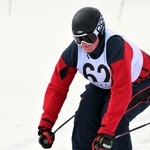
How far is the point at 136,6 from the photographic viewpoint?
14727mm

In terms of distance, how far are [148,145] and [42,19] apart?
8050 millimetres

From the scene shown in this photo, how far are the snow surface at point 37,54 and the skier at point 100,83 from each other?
1.21 metres

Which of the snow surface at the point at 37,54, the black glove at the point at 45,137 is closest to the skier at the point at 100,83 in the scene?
the black glove at the point at 45,137

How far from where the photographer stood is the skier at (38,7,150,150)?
3.21 m

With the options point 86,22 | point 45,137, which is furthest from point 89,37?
point 45,137

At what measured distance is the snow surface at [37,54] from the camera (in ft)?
16.8

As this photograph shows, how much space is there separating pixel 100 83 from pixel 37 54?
530 centimetres

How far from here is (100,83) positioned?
3521mm

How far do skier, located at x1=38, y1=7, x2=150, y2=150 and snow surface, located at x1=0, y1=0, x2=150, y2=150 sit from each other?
3.98 ft

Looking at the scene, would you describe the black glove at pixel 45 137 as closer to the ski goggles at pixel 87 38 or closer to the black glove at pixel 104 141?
the black glove at pixel 104 141

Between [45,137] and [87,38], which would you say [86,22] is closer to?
[87,38]

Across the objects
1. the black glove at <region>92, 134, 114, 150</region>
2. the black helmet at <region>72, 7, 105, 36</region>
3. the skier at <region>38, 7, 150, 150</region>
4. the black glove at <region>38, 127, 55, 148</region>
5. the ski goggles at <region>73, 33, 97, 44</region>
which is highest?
the black helmet at <region>72, 7, 105, 36</region>

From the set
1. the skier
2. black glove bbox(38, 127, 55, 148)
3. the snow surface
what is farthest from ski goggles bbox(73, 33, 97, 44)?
the snow surface

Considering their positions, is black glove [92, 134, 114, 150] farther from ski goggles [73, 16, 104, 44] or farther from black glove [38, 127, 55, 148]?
ski goggles [73, 16, 104, 44]
